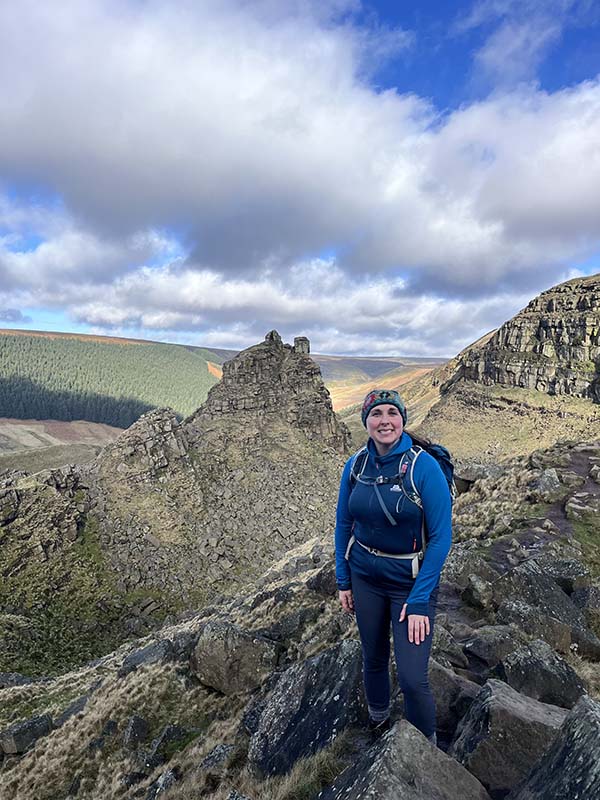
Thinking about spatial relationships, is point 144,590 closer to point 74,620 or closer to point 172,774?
point 74,620

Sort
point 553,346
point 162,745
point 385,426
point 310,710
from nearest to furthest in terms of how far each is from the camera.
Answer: point 385,426, point 310,710, point 162,745, point 553,346

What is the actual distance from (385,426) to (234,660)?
8107 mm

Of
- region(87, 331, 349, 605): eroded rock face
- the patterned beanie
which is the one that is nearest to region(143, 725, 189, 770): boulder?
the patterned beanie

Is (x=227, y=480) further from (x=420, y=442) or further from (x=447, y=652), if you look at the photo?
(x=420, y=442)

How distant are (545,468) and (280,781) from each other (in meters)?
21.3

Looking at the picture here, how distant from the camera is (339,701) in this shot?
5.96m

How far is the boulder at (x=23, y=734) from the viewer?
36.4 feet

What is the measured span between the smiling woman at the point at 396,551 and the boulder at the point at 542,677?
1.88 metres

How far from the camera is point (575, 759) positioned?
3438 mm

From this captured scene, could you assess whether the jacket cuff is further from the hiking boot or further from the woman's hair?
the hiking boot

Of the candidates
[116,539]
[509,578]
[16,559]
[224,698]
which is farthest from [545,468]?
[16,559]

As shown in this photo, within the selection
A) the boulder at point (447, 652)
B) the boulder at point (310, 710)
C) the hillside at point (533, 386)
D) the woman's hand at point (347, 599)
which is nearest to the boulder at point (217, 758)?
the boulder at point (310, 710)

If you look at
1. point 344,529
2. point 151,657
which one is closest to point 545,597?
point 344,529

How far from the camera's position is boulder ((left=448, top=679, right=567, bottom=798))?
4.32 m
